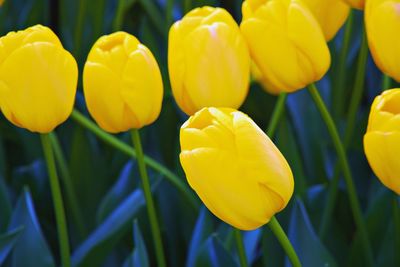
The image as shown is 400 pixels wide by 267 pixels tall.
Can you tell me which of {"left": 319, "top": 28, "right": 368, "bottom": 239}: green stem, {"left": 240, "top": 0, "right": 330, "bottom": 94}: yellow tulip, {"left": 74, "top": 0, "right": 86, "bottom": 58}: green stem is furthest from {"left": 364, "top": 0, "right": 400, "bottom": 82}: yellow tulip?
{"left": 74, "top": 0, "right": 86, "bottom": 58}: green stem

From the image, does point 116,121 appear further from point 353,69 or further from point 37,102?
point 353,69

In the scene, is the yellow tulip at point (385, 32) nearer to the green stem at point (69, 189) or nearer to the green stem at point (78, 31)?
the green stem at point (69, 189)

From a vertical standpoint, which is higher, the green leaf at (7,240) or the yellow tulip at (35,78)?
the yellow tulip at (35,78)

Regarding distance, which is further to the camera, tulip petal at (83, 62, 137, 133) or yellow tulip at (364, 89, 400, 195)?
tulip petal at (83, 62, 137, 133)

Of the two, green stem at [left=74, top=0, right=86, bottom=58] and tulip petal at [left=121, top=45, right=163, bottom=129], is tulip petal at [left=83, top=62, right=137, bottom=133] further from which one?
green stem at [left=74, top=0, right=86, bottom=58]

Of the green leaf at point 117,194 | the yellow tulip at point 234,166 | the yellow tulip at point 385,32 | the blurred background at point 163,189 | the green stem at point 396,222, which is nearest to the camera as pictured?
the yellow tulip at point 234,166

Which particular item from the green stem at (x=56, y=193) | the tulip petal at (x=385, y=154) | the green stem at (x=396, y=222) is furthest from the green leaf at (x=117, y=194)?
the tulip petal at (x=385, y=154)

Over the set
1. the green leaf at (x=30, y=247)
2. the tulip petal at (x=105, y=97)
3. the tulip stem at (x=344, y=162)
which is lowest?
the green leaf at (x=30, y=247)
